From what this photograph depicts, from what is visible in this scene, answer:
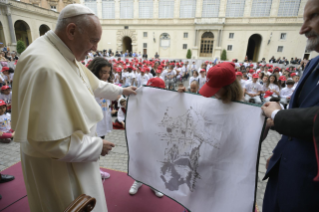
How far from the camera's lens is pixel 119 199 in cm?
257

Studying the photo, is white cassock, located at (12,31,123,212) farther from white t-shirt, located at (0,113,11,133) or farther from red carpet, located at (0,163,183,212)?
white t-shirt, located at (0,113,11,133)

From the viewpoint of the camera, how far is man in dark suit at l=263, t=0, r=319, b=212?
3.43ft

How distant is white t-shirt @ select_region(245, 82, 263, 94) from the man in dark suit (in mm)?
6634

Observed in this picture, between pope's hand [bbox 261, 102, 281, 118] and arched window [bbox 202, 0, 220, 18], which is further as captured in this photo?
arched window [bbox 202, 0, 220, 18]

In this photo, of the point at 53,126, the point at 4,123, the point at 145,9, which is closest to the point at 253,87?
the point at 53,126

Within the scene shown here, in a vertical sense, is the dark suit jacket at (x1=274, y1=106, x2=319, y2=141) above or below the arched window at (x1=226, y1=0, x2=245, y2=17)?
below

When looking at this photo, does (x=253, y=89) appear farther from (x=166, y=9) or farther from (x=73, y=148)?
(x=166, y=9)

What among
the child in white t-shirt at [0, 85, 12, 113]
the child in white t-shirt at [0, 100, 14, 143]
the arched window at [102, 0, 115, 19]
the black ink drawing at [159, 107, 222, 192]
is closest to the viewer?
the black ink drawing at [159, 107, 222, 192]

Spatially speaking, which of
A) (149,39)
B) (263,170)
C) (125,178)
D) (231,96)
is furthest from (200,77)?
(149,39)

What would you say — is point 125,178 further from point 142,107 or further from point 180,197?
point 142,107

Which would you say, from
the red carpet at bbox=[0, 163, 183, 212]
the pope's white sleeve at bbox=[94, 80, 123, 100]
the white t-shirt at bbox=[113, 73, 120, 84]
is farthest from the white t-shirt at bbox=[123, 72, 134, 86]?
the pope's white sleeve at bbox=[94, 80, 123, 100]

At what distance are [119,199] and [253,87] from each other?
7.03 m

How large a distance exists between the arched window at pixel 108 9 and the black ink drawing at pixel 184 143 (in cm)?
3591

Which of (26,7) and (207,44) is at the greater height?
(26,7)
